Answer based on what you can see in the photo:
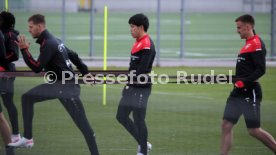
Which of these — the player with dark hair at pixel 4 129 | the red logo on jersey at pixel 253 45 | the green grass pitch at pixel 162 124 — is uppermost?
the red logo on jersey at pixel 253 45

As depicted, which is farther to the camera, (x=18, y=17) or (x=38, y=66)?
(x=18, y=17)

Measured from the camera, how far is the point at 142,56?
A: 1014 cm

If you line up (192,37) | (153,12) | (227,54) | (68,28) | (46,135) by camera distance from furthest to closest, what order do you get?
(153,12)
(68,28)
(192,37)
(227,54)
(46,135)

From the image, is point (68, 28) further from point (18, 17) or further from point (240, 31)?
point (240, 31)

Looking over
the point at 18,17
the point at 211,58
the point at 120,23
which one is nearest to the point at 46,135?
the point at 211,58

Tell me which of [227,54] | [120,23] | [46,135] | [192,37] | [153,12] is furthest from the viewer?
[153,12]

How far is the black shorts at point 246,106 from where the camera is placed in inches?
391

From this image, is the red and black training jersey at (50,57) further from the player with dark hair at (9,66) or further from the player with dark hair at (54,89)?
the player with dark hair at (9,66)

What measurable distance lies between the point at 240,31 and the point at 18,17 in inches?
1079

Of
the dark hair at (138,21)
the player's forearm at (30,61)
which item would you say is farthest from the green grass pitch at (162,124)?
the dark hair at (138,21)

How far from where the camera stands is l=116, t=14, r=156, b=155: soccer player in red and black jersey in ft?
33.2

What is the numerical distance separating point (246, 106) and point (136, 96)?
1476 mm

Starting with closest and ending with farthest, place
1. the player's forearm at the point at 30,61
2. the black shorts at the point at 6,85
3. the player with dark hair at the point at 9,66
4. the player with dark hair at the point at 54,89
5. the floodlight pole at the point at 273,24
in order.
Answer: the player's forearm at the point at 30,61 < the player with dark hair at the point at 54,89 < the player with dark hair at the point at 9,66 < the black shorts at the point at 6,85 < the floodlight pole at the point at 273,24

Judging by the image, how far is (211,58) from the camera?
27703 mm
